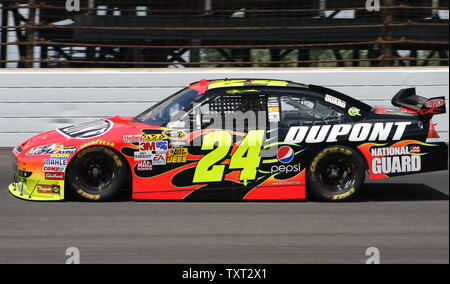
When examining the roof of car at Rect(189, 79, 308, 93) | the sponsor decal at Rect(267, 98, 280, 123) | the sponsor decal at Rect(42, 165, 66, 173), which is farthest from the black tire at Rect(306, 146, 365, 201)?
the sponsor decal at Rect(42, 165, 66, 173)

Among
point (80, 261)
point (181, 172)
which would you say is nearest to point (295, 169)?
point (181, 172)

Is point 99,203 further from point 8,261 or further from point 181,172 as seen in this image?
point 8,261

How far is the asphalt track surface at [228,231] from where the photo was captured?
16.1 ft

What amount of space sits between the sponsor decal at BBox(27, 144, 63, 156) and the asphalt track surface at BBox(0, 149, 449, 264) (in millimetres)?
524

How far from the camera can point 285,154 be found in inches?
260

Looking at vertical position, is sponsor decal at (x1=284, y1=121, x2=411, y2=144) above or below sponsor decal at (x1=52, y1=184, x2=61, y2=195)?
above

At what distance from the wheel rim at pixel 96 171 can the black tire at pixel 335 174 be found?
2.02 metres

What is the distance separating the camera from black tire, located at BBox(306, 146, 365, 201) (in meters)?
6.66

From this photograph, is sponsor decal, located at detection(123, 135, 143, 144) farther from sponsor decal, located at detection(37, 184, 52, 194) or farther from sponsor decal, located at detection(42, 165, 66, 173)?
sponsor decal, located at detection(37, 184, 52, 194)

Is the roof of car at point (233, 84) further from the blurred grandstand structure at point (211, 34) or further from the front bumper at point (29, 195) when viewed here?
the blurred grandstand structure at point (211, 34)

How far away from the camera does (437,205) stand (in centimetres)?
673

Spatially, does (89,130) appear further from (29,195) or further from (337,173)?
(337,173)

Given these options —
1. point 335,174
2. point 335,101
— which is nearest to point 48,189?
point 335,174

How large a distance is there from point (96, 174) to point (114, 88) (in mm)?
3894
